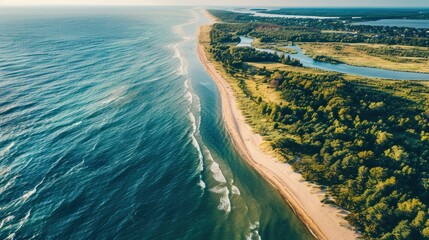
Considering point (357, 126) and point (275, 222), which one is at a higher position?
point (357, 126)

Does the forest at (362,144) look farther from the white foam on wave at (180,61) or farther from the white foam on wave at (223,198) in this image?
the white foam on wave at (180,61)

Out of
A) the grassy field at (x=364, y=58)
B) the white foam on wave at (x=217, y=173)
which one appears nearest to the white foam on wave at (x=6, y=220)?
the white foam on wave at (x=217, y=173)

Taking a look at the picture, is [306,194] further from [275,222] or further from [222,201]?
[222,201]

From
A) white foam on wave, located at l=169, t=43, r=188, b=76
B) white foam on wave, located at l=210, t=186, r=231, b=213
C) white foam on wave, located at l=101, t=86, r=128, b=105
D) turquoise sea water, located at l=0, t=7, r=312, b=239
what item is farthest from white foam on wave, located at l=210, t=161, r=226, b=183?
white foam on wave, located at l=169, t=43, r=188, b=76

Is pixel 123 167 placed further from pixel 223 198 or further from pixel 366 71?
pixel 366 71

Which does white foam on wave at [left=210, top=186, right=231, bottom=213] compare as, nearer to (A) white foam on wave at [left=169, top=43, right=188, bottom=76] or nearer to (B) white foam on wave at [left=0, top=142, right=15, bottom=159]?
(B) white foam on wave at [left=0, top=142, right=15, bottom=159]

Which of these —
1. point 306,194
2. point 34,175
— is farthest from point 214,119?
point 34,175
